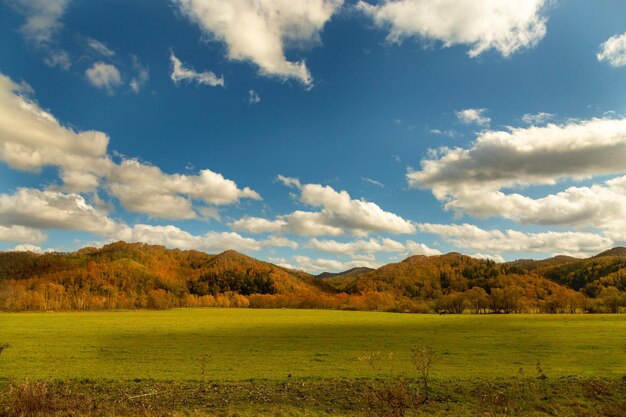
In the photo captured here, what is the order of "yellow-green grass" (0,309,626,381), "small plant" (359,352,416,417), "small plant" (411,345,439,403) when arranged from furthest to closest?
"yellow-green grass" (0,309,626,381)
"small plant" (411,345,439,403)
"small plant" (359,352,416,417)

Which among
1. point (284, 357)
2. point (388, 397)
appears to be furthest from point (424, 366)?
point (284, 357)

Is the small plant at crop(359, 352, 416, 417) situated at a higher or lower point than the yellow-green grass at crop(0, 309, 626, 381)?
higher

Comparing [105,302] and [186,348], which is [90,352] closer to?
[186,348]

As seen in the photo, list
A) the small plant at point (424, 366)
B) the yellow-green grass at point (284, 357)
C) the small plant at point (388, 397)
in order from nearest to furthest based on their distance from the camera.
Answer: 1. the small plant at point (388, 397)
2. the small plant at point (424, 366)
3. the yellow-green grass at point (284, 357)

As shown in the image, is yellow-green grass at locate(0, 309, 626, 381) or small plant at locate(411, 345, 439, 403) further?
yellow-green grass at locate(0, 309, 626, 381)

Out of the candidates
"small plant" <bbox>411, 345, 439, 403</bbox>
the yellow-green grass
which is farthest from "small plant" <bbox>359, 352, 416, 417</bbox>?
the yellow-green grass

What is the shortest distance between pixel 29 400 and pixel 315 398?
10.9m

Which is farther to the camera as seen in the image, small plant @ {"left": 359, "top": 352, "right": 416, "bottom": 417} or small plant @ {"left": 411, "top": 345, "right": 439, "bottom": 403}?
small plant @ {"left": 411, "top": 345, "right": 439, "bottom": 403}

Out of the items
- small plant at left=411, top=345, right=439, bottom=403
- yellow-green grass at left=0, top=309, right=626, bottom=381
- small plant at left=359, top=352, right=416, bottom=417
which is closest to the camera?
small plant at left=359, top=352, right=416, bottom=417

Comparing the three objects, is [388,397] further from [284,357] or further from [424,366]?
[284,357]

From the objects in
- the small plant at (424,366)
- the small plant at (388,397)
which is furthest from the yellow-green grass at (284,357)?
the small plant at (388,397)

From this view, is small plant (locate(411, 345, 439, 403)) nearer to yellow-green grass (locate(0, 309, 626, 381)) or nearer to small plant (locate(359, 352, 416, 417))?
small plant (locate(359, 352, 416, 417))

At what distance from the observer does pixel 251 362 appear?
3050 centimetres

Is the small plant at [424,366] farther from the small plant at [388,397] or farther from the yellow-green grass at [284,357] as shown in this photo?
the yellow-green grass at [284,357]
